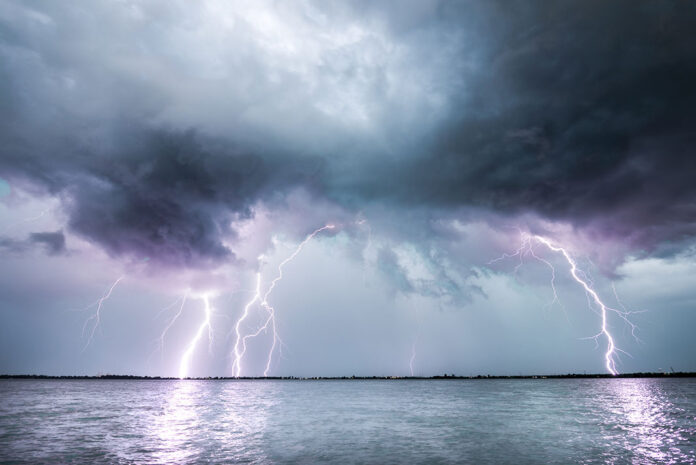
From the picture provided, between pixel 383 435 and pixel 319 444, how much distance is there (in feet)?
18.1

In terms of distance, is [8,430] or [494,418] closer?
[8,430]

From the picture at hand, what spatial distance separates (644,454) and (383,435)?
14.3 m

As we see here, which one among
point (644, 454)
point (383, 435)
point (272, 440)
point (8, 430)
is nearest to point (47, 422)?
point (8, 430)

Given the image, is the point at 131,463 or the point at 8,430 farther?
the point at 8,430

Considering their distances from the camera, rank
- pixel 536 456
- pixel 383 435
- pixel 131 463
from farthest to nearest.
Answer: pixel 383 435
pixel 536 456
pixel 131 463

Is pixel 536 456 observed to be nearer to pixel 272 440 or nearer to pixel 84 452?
pixel 272 440

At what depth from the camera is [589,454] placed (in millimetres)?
20391

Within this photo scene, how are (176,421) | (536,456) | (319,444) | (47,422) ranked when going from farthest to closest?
(176,421) → (47,422) → (319,444) → (536,456)

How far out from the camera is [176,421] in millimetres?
36344

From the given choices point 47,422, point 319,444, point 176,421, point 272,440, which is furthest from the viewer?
point 176,421

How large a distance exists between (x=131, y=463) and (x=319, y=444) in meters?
9.75

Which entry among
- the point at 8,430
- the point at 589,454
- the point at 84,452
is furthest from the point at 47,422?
the point at 589,454

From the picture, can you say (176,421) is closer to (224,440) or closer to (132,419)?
(132,419)

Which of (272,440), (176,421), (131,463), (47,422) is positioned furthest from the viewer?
(176,421)
